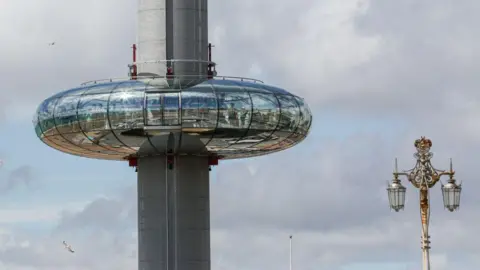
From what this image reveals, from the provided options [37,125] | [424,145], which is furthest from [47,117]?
[424,145]

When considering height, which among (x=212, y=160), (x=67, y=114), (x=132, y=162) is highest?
(x=67, y=114)

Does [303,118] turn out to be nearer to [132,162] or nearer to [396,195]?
[132,162]

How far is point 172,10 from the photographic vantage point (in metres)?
71.7

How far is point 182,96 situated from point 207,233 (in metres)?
7.81

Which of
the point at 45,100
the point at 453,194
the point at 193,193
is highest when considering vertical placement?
the point at 45,100

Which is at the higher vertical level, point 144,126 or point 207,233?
point 144,126

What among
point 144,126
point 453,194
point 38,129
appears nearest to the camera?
point 453,194

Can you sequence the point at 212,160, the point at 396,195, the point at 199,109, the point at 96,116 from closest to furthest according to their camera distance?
the point at 396,195 → the point at 199,109 → the point at 96,116 → the point at 212,160

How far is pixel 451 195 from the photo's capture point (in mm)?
53781

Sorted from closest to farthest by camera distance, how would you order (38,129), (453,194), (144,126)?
(453,194)
(144,126)
(38,129)

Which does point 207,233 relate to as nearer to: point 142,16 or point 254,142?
point 254,142

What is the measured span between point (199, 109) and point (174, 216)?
20.3 ft

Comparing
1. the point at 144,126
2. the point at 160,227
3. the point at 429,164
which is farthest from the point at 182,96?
the point at 429,164

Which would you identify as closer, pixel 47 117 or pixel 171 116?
pixel 171 116
